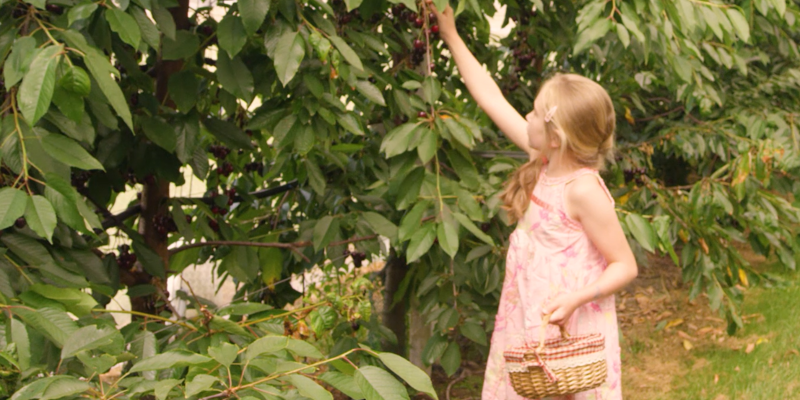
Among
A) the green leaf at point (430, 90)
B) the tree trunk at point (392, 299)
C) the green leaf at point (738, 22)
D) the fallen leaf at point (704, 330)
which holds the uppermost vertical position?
the green leaf at point (738, 22)

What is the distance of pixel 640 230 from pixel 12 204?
147 cm

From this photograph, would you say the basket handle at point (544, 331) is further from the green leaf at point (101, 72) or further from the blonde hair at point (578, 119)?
the green leaf at point (101, 72)

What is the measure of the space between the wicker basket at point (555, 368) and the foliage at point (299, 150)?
1.02 ft

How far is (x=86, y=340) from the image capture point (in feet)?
4.23

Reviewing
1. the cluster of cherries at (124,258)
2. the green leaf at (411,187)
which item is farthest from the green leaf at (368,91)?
the cluster of cherries at (124,258)

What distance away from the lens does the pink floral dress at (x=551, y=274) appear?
2.14 metres

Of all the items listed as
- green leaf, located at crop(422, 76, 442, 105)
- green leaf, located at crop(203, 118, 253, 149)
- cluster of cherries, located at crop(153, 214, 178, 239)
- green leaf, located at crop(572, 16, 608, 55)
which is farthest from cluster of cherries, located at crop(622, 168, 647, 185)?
cluster of cherries, located at crop(153, 214, 178, 239)

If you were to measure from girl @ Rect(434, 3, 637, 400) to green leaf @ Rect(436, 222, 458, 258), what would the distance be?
29 centimetres

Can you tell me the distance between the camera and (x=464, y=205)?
2.09 m

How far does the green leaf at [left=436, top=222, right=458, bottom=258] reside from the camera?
1953mm

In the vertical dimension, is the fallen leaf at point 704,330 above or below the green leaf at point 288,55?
below

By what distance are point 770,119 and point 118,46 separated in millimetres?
3253

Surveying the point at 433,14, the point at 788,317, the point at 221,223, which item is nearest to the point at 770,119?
the point at 788,317

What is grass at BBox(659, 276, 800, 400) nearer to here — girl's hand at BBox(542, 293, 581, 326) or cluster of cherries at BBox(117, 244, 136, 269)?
girl's hand at BBox(542, 293, 581, 326)
